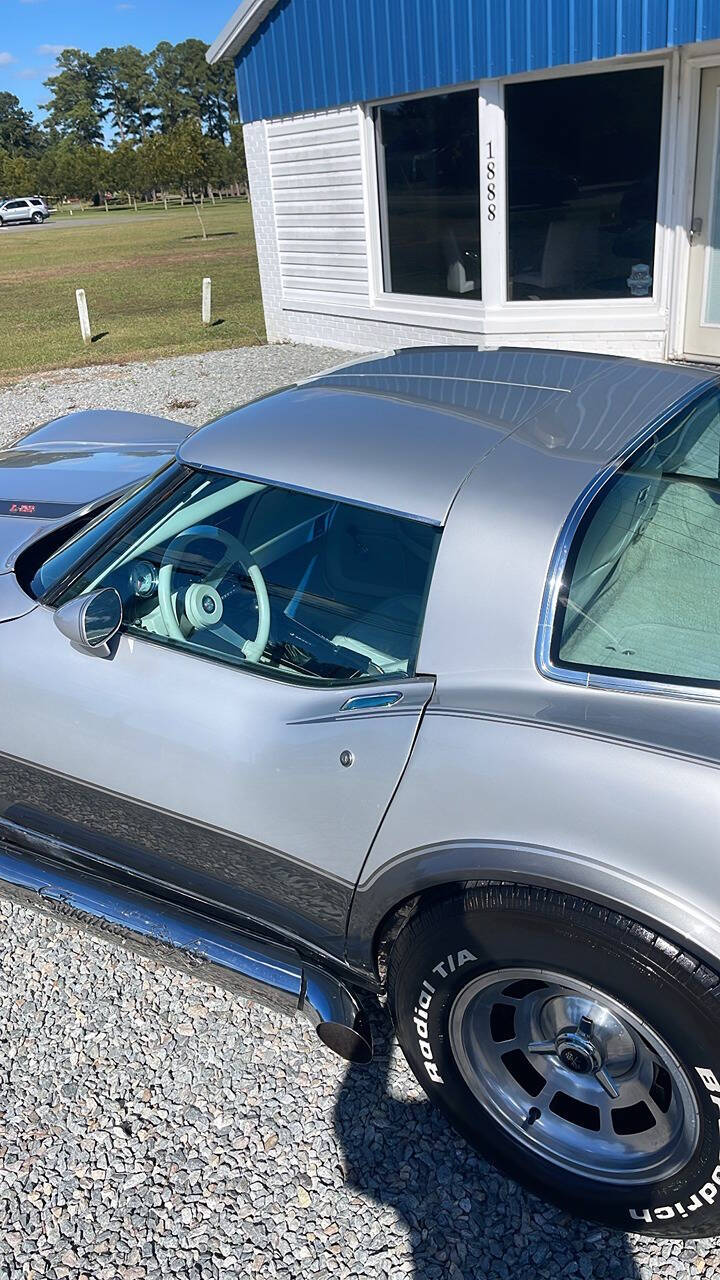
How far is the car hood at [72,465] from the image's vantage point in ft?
10.3

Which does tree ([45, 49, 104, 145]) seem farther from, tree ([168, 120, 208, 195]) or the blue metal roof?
the blue metal roof

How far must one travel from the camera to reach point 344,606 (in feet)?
7.68

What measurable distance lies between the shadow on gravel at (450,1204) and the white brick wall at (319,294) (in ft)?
26.1

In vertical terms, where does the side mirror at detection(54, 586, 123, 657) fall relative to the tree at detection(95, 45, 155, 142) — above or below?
below

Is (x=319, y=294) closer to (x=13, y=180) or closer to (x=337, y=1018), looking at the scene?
(x=337, y=1018)

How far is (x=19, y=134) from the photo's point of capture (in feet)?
358

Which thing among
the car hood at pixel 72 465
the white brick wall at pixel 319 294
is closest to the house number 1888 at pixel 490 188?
the white brick wall at pixel 319 294

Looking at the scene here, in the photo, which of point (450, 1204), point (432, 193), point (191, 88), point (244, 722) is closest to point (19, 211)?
point (432, 193)

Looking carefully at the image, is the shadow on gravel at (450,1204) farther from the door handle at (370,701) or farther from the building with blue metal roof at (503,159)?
the building with blue metal roof at (503,159)

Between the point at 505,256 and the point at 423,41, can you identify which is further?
the point at 505,256

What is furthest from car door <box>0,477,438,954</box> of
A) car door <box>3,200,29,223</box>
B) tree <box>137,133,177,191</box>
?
tree <box>137,133,177,191</box>

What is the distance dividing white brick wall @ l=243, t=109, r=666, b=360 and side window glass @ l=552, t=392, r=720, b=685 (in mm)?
7034

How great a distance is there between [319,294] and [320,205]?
102 centimetres

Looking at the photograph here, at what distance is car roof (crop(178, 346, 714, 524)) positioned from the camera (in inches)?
84.0
